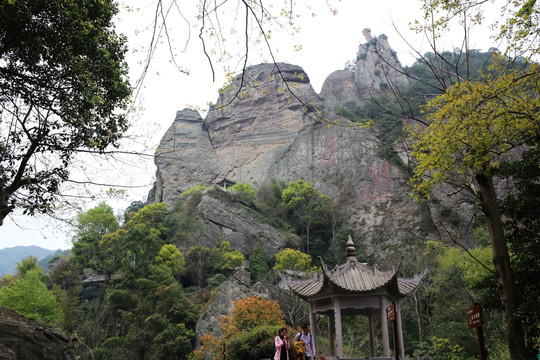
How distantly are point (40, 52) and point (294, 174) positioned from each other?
1742 inches

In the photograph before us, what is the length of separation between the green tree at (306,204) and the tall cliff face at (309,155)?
2267 millimetres

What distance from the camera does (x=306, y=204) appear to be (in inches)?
1649

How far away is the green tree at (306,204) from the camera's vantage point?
133 ft

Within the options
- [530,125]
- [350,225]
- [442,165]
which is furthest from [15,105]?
[350,225]

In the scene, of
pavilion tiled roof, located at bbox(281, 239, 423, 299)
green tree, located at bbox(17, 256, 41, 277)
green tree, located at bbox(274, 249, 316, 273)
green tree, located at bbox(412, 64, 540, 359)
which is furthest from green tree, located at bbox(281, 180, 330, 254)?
green tree, located at bbox(412, 64, 540, 359)

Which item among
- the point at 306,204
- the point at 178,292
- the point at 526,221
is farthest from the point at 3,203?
the point at 306,204

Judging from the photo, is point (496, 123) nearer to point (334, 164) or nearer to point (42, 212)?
point (42, 212)

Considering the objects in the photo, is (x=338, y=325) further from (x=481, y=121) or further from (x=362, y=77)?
(x=362, y=77)

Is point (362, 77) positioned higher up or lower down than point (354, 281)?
higher up

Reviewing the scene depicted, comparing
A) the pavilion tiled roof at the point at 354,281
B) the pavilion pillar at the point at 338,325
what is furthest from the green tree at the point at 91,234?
the pavilion pillar at the point at 338,325

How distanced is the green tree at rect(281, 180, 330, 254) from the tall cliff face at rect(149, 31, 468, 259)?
89.2 inches

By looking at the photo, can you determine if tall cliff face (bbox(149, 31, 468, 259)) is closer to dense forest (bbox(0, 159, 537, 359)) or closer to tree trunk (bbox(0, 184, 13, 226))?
dense forest (bbox(0, 159, 537, 359))

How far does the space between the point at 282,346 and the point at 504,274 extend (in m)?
3.62

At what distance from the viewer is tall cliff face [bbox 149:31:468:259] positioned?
37.9m
